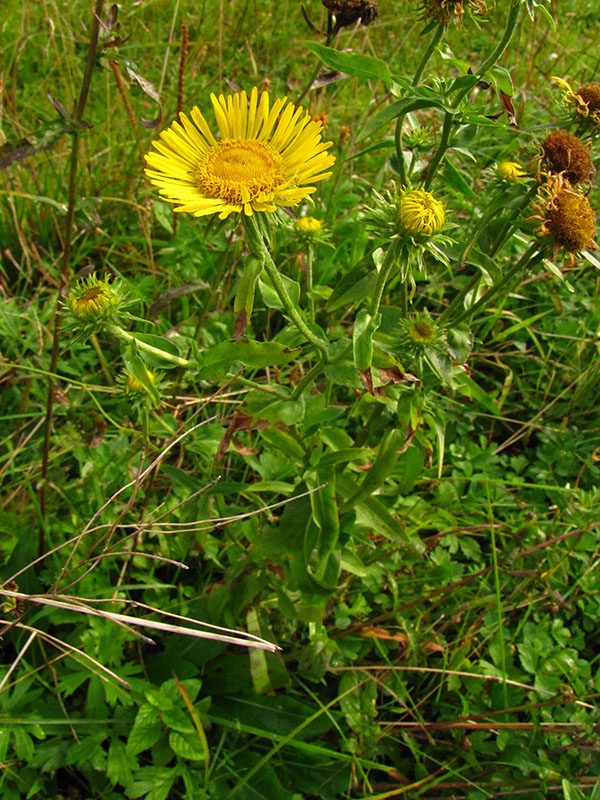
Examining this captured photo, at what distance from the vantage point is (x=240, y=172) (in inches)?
58.1

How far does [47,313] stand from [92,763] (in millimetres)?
1590

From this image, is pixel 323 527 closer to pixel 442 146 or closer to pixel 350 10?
pixel 442 146

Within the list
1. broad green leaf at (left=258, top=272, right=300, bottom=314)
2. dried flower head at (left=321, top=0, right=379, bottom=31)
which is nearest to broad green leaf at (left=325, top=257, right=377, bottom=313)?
broad green leaf at (left=258, top=272, right=300, bottom=314)

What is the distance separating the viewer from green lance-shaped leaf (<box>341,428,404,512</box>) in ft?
5.16

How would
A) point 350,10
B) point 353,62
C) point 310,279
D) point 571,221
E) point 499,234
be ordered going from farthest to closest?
point 350,10 → point 310,279 → point 499,234 → point 571,221 → point 353,62

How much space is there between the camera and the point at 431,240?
1.32 meters

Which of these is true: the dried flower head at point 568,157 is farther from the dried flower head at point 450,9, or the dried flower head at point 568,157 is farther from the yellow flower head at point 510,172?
the dried flower head at point 450,9

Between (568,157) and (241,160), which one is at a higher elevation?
(568,157)

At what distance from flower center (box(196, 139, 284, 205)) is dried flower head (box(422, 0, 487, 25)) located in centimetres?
45

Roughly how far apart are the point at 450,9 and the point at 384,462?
99cm

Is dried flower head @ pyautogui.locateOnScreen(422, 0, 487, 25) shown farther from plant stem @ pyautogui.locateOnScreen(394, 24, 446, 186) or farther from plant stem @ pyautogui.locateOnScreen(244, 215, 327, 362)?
plant stem @ pyautogui.locateOnScreen(244, 215, 327, 362)

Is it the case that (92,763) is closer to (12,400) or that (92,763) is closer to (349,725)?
(349,725)

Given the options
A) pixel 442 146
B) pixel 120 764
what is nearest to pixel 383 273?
pixel 442 146

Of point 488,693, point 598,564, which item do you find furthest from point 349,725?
point 598,564
